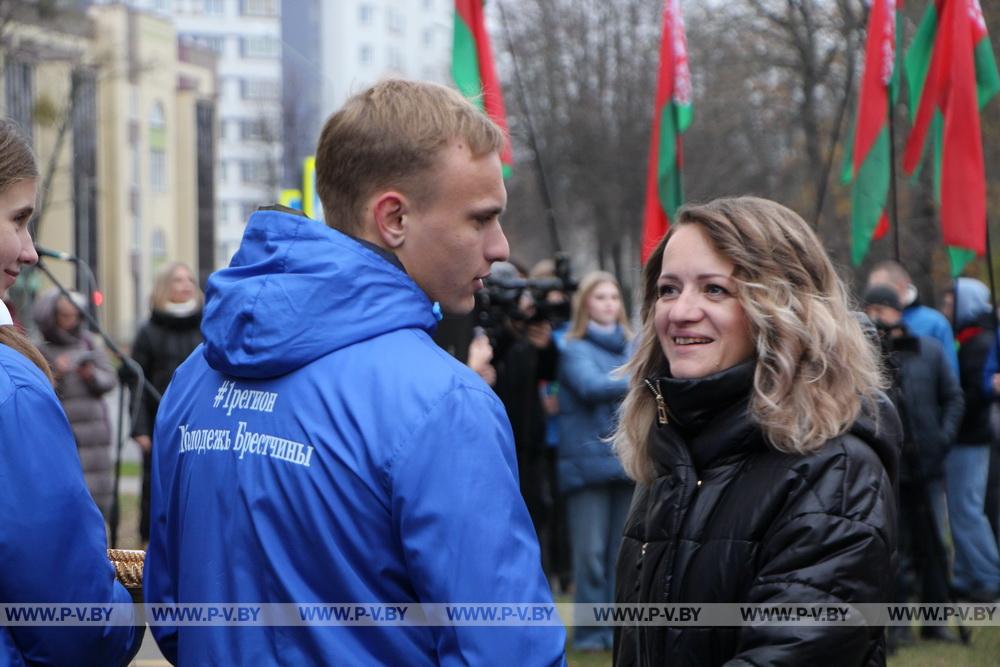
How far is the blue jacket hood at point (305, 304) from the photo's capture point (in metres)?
2.01

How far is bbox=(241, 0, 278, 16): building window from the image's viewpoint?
90812mm

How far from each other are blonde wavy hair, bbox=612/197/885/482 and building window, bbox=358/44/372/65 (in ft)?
292

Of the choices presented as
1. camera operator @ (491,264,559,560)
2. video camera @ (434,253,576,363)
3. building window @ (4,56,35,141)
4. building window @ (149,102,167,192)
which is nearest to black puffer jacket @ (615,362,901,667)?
video camera @ (434,253,576,363)

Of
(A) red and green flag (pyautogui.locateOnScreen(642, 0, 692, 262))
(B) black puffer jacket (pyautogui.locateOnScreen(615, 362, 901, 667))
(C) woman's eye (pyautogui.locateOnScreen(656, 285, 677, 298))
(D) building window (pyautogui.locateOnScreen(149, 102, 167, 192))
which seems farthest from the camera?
(D) building window (pyautogui.locateOnScreen(149, 102, 167, 192))

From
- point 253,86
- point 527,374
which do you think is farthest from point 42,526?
point 253,86

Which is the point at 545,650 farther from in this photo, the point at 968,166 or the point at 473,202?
the point at 968,166

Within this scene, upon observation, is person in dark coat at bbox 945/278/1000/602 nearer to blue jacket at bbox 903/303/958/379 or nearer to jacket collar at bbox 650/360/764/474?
blue jacket at bbox 903/303/958/379

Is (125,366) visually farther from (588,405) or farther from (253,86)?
(253,86)

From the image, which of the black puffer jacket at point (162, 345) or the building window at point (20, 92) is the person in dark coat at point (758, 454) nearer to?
the black puffer jacket at point (162, 345)

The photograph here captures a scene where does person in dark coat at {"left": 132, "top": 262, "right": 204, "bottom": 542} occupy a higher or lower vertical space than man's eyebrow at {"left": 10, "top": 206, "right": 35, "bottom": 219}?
lower

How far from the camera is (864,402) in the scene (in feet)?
8.65

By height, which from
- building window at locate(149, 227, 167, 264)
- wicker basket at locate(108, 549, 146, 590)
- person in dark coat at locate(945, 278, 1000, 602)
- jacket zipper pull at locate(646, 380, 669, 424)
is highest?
jacket zipper pull at locate(646, 380, 669, 424)

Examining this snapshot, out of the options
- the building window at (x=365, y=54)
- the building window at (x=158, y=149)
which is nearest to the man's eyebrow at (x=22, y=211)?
the building window at (x=158, y=149)

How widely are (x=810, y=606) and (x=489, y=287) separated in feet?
18.3
